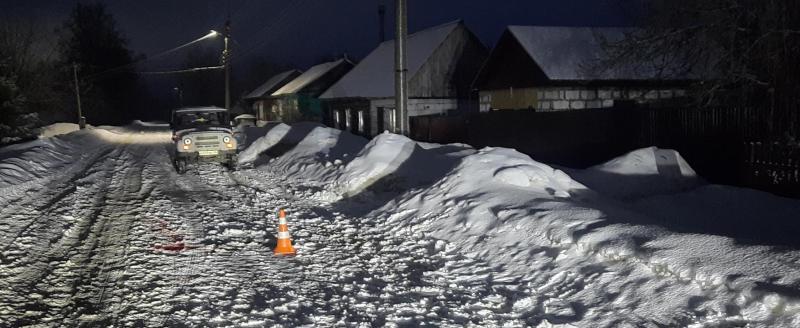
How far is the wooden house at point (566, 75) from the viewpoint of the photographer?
24094mm

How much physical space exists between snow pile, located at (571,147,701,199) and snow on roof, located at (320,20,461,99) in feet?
66.6

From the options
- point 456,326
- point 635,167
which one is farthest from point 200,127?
point 456,326

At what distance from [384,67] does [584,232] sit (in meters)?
32.2

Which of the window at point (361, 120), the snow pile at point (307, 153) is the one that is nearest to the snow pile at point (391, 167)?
the snow pile at point (307, 153)

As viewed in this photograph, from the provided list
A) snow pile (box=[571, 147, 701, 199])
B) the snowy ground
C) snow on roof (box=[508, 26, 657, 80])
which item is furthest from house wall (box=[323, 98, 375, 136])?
snow pile (box=[571, 147, 701, 199])

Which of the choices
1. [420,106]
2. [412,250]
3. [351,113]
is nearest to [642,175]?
[412,250]

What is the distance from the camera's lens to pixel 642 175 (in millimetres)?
13133

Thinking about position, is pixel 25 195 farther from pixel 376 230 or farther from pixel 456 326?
pixel 456 326

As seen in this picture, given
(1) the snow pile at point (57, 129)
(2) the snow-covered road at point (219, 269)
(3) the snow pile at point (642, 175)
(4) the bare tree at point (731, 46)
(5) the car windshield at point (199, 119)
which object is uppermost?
(4) the bare tree at point (731, 46)

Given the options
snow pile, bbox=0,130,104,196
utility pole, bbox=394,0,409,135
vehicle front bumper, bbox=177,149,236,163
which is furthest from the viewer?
vehicle front bumper, bbox=177,149,236,163

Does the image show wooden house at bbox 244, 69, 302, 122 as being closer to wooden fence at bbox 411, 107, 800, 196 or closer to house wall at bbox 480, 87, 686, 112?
house wall at bbox 480, 87, 686, 112

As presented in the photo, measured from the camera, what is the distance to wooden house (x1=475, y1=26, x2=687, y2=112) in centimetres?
2409

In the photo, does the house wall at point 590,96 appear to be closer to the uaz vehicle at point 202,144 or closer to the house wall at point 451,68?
the house wall at point 451,68

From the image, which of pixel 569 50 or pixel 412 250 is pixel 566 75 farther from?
pixel 412 250
